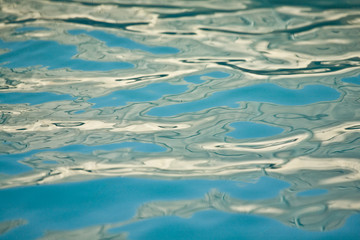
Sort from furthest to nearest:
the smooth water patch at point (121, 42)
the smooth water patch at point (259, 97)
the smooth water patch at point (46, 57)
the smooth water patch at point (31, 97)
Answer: the smooth water patch at point (121, 42) < the smooth water patch at point (46, 57) < the smooth water patch at point (31, 97) < the smooth water patch at point (259, 97)

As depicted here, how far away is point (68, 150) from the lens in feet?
7.57

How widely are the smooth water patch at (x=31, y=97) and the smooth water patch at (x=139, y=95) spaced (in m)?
0.28

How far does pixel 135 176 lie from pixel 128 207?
0.23 m

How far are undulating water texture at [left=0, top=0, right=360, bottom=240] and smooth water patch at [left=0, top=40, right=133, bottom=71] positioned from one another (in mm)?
18

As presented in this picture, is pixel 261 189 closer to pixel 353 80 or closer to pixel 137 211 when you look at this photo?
pixel 137 211

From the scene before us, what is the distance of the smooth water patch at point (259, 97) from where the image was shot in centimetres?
279

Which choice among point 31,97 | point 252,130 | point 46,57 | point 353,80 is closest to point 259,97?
point 252,130

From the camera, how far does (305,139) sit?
237cm

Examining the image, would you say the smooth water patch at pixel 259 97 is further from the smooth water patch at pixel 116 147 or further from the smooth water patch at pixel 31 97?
the smooth water patch at pixel 31 97

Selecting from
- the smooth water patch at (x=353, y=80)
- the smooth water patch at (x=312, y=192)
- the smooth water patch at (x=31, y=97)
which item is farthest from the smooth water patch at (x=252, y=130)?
the smooth water patch at (x=31, y=97)

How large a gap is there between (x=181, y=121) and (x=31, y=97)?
1277 millimetres

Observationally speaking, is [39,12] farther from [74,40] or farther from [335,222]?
[335,222]

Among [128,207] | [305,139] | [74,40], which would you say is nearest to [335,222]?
[305,139]

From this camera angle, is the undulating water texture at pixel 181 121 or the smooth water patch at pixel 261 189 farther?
the smooth water patch at pixel 261 189
